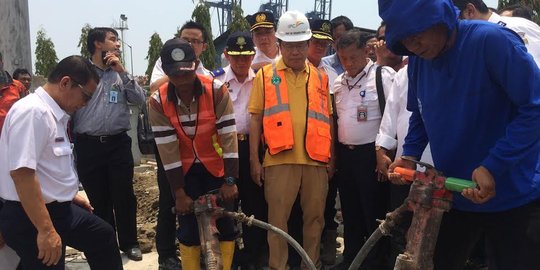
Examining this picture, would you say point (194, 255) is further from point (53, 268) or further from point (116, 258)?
point (53, 268)

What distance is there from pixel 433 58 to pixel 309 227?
2.02 metres

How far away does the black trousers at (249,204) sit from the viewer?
13.6 ft

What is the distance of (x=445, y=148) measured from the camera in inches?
92.4

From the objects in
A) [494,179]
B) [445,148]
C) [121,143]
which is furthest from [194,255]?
[494,179]

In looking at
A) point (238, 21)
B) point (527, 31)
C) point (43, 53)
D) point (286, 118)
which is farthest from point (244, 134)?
point (43, 53)

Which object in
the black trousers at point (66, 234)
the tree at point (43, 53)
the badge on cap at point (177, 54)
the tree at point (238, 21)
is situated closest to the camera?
the black trousers at point (66, 234)

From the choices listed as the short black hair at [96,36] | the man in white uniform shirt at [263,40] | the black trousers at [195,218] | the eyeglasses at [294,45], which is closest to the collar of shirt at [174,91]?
the black trousers at [195,218]

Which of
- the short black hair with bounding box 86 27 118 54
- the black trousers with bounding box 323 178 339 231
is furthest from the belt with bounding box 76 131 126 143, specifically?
the black trousers with bounding box 323 178 339 231

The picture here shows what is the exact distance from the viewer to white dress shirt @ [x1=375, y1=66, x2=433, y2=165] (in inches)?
142

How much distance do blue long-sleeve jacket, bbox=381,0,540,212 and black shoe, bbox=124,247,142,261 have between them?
10.5ft

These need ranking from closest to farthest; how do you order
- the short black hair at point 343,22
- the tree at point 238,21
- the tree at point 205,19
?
the short black hair at point 343,22
the tree at point 205,19
the tree at point 238,21

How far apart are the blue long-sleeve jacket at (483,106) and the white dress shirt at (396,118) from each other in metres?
1.16

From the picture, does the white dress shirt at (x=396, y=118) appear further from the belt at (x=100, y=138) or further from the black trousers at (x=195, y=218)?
the belt at (x=100, y=138)

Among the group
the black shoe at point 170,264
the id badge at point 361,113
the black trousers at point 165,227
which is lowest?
the black shoe at point 170,264
